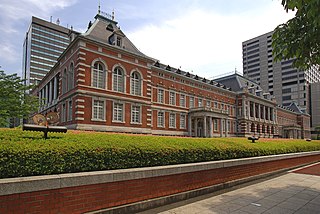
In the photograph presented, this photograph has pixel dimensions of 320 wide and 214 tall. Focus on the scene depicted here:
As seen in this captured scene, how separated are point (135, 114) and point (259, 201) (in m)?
23.6

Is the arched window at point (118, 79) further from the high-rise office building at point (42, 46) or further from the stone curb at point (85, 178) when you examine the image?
the high-rise office building at point (42, 46)

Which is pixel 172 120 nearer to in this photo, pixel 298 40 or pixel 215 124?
pixel 215 124

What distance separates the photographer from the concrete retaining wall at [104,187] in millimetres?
4066

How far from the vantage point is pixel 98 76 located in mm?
26562

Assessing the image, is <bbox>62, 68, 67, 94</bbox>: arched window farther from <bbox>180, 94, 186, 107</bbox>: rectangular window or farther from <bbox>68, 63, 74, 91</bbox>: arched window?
<bbox>180, 94, 186, 107</bbox>: rectangular window

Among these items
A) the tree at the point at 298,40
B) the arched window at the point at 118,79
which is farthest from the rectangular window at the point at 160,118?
the tree at the point at 298,40

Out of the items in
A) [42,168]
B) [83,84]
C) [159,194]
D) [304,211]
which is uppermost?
[83,84]

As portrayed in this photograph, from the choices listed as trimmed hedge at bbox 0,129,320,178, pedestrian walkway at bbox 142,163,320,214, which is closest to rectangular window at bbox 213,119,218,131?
pedestrian walkway at bbox 142,163,320,214

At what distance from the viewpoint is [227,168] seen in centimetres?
845

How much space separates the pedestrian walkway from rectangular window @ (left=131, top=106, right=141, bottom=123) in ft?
70.3

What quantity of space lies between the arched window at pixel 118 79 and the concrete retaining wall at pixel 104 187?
21442 mm

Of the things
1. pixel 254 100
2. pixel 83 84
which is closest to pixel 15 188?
pixel 83 84

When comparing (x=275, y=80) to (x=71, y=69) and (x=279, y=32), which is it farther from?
(x=279, y=32)

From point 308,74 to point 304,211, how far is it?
4558 inches
